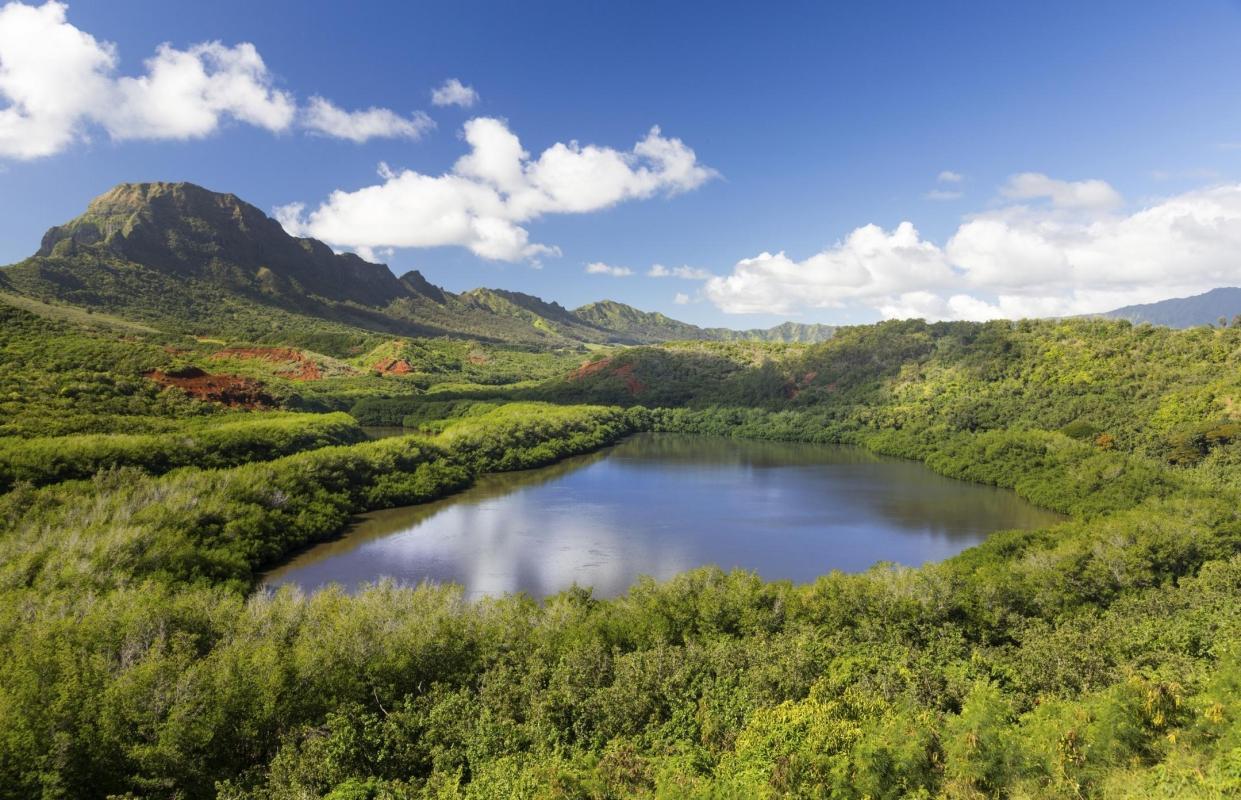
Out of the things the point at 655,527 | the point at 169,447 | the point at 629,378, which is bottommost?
the point at 655,527

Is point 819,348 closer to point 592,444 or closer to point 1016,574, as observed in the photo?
point 592,444

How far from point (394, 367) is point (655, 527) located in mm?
119780

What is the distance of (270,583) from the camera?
42.5 meters

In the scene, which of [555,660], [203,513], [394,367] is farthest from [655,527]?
[394,367]

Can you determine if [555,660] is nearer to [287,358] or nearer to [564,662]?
[564,662]

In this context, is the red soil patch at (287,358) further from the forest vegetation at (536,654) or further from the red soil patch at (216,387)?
the forest vegetation at (536,654)

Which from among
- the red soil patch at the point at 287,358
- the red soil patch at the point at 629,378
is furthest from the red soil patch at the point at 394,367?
the red soil patch at the point at 629,378

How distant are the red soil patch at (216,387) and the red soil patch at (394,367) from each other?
232 ft

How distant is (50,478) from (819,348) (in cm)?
13993

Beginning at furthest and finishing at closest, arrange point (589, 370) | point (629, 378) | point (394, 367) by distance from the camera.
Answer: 1. point (394, 367)
2. point (589, 370)
3. point (629, 378)

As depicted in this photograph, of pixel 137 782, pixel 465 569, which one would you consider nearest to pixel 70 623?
pixel 137 782

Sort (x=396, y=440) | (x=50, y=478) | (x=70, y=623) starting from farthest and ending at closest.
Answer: (x=396, y=440), (x=50, y=478), (x=70, y=623)

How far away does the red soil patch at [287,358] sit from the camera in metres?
131

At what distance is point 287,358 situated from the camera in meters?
140
